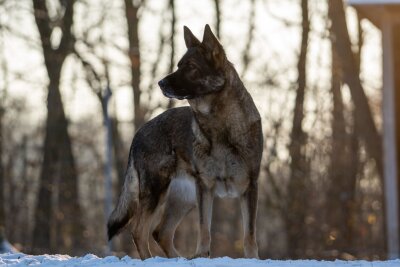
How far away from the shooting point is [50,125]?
27.4m

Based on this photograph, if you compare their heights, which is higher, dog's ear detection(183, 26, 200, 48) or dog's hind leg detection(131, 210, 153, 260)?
dog's ear detection(183, 26, 200, 48)

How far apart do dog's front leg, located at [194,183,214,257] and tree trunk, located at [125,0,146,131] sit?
1676 cm

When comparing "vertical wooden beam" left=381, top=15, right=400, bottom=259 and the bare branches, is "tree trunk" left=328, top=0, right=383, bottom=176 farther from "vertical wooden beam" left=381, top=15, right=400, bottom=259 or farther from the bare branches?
"vertical wooden beam" left=381, top=15, right=400, bottom=259

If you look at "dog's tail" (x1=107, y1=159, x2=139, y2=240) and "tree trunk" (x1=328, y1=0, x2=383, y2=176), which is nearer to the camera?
"dog's tail" (x1=107, y1=159, x2=139, y2=240)

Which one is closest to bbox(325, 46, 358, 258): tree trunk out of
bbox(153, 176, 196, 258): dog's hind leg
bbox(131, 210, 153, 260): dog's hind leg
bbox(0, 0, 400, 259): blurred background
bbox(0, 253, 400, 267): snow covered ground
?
bbox(0, 0, 400, 259): blurred background

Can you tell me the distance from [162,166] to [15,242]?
1986cm

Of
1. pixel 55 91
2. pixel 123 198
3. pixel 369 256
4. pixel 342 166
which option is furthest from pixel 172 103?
pixel 123 198

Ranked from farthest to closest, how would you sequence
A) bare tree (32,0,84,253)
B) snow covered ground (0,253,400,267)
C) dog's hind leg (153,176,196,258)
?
bare tree (32,0,84,253) < dog's hind leg (153,176,196,258) < snow covered ground (0,253,400,267)

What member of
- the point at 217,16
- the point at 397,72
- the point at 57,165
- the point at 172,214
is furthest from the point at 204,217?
the point at 57,165

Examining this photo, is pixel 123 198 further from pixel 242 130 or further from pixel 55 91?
pixel 55 91

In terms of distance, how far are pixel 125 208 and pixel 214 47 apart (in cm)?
167

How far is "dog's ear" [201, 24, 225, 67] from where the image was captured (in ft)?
29.7

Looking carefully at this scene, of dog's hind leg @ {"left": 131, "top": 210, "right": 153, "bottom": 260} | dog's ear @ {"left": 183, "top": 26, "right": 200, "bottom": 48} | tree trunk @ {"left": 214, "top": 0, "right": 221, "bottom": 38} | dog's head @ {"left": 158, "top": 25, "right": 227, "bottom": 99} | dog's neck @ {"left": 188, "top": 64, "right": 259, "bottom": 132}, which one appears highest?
tree trunk @ {"left": 214, "top": 0, "right": 221, "bottom": 38}

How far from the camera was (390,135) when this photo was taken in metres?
16.3
